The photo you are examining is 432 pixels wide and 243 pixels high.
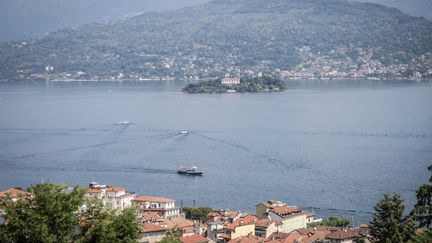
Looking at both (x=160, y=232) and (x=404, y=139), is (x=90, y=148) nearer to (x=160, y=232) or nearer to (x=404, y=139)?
(x=404, y=139)

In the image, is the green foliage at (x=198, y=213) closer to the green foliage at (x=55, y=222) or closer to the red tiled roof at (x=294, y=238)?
the red tiled roof at (x=294, y=238)

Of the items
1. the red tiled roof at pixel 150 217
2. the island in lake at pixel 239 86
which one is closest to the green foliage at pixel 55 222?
the red tiled roof at pixel 150 217

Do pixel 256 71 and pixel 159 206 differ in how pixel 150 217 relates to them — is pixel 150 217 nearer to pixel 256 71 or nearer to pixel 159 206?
pixel 159 206

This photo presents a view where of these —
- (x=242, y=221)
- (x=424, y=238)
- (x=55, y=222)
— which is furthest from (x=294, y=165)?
(x=424, y=238)

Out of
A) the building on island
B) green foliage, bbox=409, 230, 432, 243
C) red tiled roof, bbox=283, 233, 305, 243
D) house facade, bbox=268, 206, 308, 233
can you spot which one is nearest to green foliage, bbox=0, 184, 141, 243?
green foliage, bbox=409, 230, 432, 243

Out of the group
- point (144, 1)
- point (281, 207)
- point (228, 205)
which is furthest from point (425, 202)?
point (144, 1)

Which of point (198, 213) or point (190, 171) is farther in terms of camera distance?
point (190, 171)
